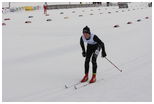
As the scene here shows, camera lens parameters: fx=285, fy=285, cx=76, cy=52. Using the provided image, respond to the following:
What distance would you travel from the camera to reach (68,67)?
30.9 feet

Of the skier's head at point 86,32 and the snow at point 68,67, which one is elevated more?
the skier's head at point 86,32

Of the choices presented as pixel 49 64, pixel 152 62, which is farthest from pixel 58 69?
pixel 152 62

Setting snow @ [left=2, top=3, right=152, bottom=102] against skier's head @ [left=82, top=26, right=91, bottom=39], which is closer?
snow @ [left=2, top=3, right=152, bottom=102]

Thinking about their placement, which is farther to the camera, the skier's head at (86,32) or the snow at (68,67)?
the skier's head at (86,32)

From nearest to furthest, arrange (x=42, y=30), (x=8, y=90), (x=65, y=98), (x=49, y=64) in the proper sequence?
(x=65, y=98)
(x=8, y=90)
(x=49, y=64)
(x=42, y=30)

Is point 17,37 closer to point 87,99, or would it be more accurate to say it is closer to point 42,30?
point 42,30

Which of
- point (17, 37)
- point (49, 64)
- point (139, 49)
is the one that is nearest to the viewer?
point (49, 64)

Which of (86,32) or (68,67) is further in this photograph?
(68,67)

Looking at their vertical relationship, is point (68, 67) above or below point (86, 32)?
below

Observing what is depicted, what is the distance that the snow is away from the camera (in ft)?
21.9

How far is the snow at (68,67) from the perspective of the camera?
263 inches

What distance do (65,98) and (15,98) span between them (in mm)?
1187

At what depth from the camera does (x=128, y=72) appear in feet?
27.2

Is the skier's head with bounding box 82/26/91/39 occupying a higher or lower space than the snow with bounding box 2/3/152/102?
higher
